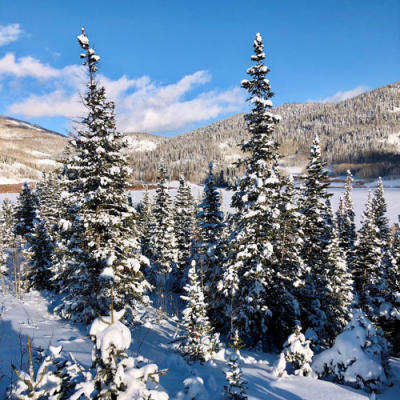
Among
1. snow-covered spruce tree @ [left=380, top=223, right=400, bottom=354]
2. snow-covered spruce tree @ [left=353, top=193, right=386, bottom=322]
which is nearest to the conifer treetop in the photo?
snow-covered spruce tree @ [left=380, top=223, right=400, bottom=354]

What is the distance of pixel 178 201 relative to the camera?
34.5 metres

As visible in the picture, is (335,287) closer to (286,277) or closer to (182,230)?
(286,277)

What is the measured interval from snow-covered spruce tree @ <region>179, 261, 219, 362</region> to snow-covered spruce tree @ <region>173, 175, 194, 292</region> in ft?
71.3

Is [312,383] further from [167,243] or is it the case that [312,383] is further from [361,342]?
[167,243]

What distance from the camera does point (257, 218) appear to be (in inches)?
585

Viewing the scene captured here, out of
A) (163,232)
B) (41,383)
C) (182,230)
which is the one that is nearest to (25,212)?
(163,232)

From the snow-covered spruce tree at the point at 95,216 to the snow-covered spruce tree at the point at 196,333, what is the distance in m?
2.89

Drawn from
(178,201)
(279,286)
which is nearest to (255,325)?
(279,286)

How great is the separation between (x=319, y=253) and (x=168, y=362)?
580 inches

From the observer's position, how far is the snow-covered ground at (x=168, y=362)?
7742mm

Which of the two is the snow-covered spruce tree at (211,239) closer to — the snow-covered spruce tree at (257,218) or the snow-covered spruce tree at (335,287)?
the snow-covered spruce tree at (257,218)

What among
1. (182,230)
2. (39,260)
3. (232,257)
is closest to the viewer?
(232,257)

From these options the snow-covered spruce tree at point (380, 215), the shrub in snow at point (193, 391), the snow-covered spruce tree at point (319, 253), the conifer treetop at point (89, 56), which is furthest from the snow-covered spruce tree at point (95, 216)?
the snow-covered spruce tree at point (380, 215)

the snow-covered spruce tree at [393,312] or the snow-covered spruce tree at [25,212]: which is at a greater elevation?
the snow-covered spruce tree at [25,212]
